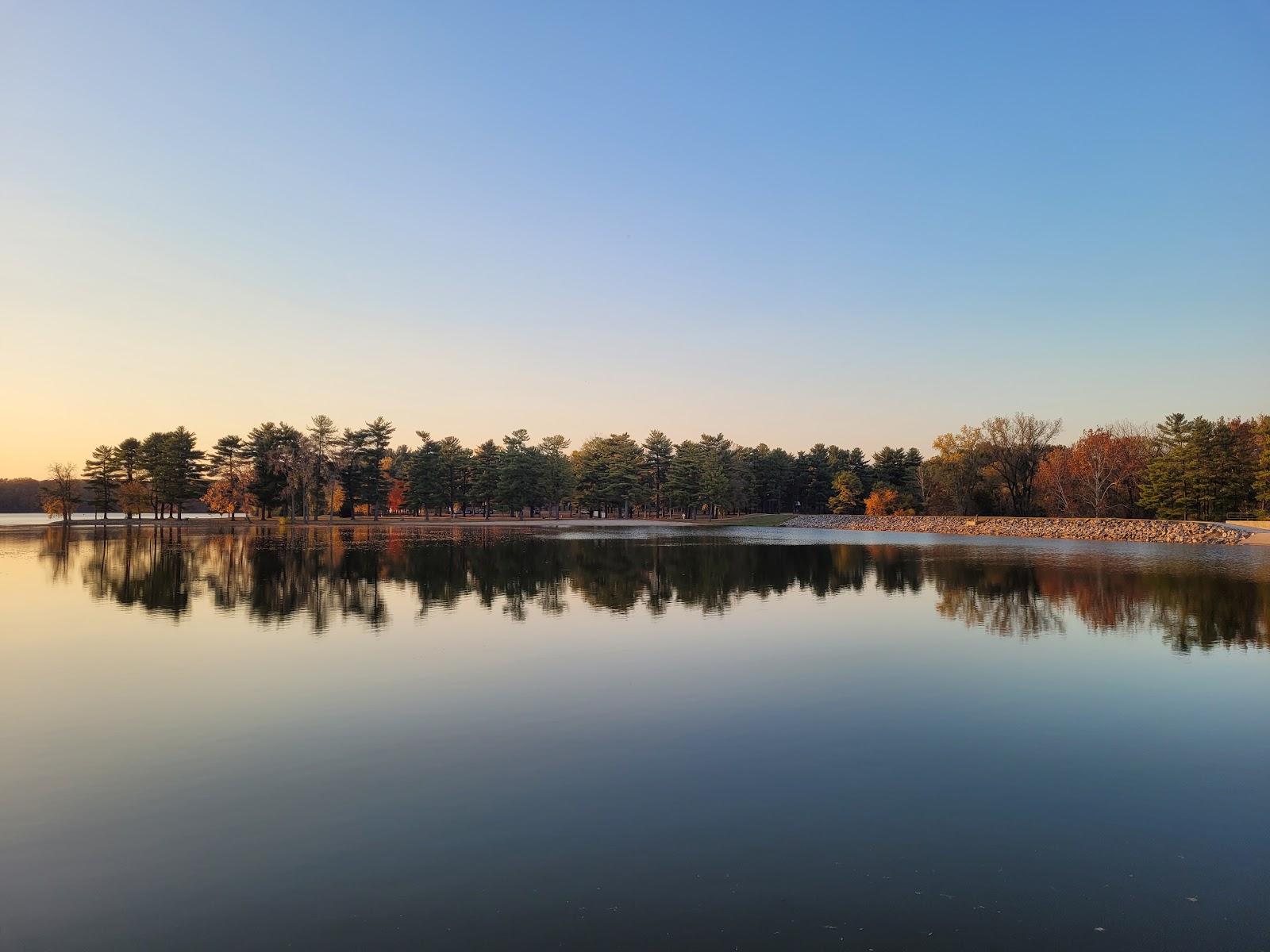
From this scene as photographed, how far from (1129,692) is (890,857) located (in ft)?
26.2

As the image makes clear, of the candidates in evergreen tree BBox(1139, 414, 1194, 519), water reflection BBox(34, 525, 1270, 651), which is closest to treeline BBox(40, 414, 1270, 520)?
evergreen tree BBox(1139, 414, 1194, 519)

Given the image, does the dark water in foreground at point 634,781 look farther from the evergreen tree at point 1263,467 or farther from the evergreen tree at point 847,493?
the evergreen tree at point 847,493

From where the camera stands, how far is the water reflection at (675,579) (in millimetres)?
20000

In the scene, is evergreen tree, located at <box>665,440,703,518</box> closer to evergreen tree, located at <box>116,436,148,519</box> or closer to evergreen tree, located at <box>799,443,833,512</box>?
evergreen tree, located at <box>799,443,833,512</box>

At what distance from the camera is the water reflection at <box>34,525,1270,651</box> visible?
20.0 metres

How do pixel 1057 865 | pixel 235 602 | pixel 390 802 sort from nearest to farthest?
pixel 1057 865, pixel 390 802, pixel 235 602

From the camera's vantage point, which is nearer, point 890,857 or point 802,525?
point 890,857

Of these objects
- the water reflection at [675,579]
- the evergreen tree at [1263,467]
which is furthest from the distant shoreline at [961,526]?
the water reflection at [675,579]

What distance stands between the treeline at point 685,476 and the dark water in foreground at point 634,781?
5567 centimetres

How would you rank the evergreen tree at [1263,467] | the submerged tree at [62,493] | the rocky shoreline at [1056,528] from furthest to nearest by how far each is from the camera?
the submerged tree at [62,493]
the evergreen tree at [1263,467]
the rocky shoreline at [1056,528]

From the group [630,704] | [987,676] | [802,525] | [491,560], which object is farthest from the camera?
[802,525]

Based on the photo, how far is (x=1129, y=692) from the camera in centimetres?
1191

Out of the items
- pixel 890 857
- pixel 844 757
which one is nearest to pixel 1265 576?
pixel 844 757

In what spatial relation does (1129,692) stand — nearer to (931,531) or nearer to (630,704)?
(630,704)
